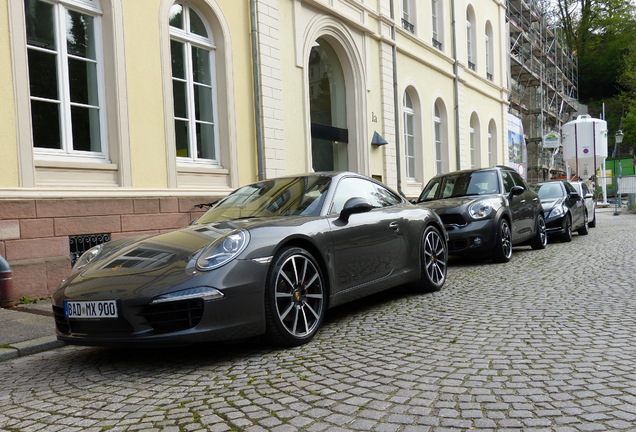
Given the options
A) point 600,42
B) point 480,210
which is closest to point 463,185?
point 480,210

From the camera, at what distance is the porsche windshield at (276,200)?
489cm

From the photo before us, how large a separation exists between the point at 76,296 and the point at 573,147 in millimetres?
34111

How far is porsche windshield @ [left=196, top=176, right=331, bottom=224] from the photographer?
4888mm

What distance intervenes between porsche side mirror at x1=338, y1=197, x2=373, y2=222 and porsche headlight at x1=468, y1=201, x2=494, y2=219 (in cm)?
417

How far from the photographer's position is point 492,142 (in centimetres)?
2794

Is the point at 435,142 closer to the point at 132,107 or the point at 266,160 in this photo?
the point at 266,160

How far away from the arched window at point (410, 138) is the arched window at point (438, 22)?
3438 millimetres

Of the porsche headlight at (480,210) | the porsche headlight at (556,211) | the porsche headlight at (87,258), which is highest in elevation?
the porsche headlight at (480,210)

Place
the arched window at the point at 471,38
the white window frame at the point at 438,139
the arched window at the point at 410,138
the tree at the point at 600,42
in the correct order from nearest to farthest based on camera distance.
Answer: the arched window at the point at 410,138
the white window frame at the point at 438,139
the arched window at the point at 471,38
the tree at the point at 600,42

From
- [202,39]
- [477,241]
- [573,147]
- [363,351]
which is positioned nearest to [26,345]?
[363,351]

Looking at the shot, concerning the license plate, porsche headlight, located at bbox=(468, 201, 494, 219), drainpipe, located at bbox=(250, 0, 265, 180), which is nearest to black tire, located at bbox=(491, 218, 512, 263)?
porsche headlight, located at bbox=(468, 201, 494, 219)

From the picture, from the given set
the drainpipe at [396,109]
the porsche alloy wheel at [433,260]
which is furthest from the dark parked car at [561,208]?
the porsche alloy wheel at [433,260]

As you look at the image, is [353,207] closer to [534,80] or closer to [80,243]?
[80,243]

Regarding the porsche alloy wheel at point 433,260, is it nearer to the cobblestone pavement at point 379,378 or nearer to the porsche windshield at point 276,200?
the cobblestone pavement at point 379,378
